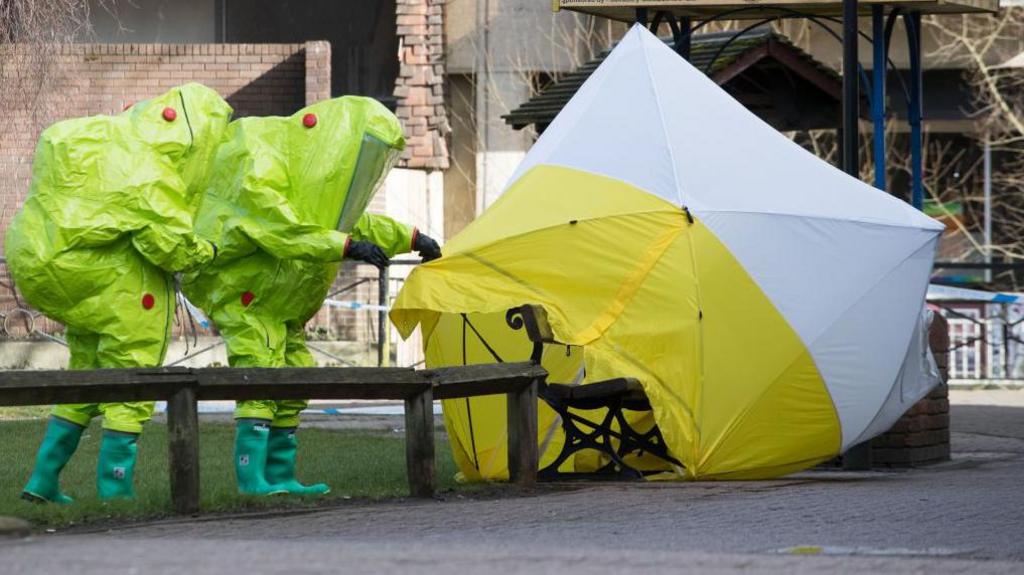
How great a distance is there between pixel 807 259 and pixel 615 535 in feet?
11.2

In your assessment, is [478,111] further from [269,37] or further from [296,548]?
[296,548]

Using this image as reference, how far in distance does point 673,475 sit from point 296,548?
423 cm

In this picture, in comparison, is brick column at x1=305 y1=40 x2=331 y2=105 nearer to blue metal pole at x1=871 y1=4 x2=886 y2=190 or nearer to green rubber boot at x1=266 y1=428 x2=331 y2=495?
blue metal pole at x1=871 y1=4 x2=886 y2=190

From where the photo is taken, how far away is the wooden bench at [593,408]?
34.9 feet

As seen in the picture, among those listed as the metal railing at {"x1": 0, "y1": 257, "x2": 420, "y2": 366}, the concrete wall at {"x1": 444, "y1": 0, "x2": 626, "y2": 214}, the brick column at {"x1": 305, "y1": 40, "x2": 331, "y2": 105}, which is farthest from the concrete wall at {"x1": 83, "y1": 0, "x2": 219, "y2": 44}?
the metal railing at {"x1": 0, "y1": 257, "x2": 420, "y2": 366}

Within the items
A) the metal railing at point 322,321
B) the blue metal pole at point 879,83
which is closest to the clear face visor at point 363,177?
the blue metal pole at point 879,83

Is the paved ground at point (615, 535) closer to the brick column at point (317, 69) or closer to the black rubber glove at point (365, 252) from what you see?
the black rubber glove at point (365, 252)

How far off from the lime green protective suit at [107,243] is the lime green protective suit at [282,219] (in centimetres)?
32

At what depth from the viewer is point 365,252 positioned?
31.7 ft

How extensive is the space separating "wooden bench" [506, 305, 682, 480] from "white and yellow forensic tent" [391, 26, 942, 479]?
0.11 m

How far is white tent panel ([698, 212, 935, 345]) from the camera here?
422 inches

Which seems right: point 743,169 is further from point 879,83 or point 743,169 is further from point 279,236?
point 279,236

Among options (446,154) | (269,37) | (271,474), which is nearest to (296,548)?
(271,474)

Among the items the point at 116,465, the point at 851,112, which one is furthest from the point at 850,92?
the point at 116,465
